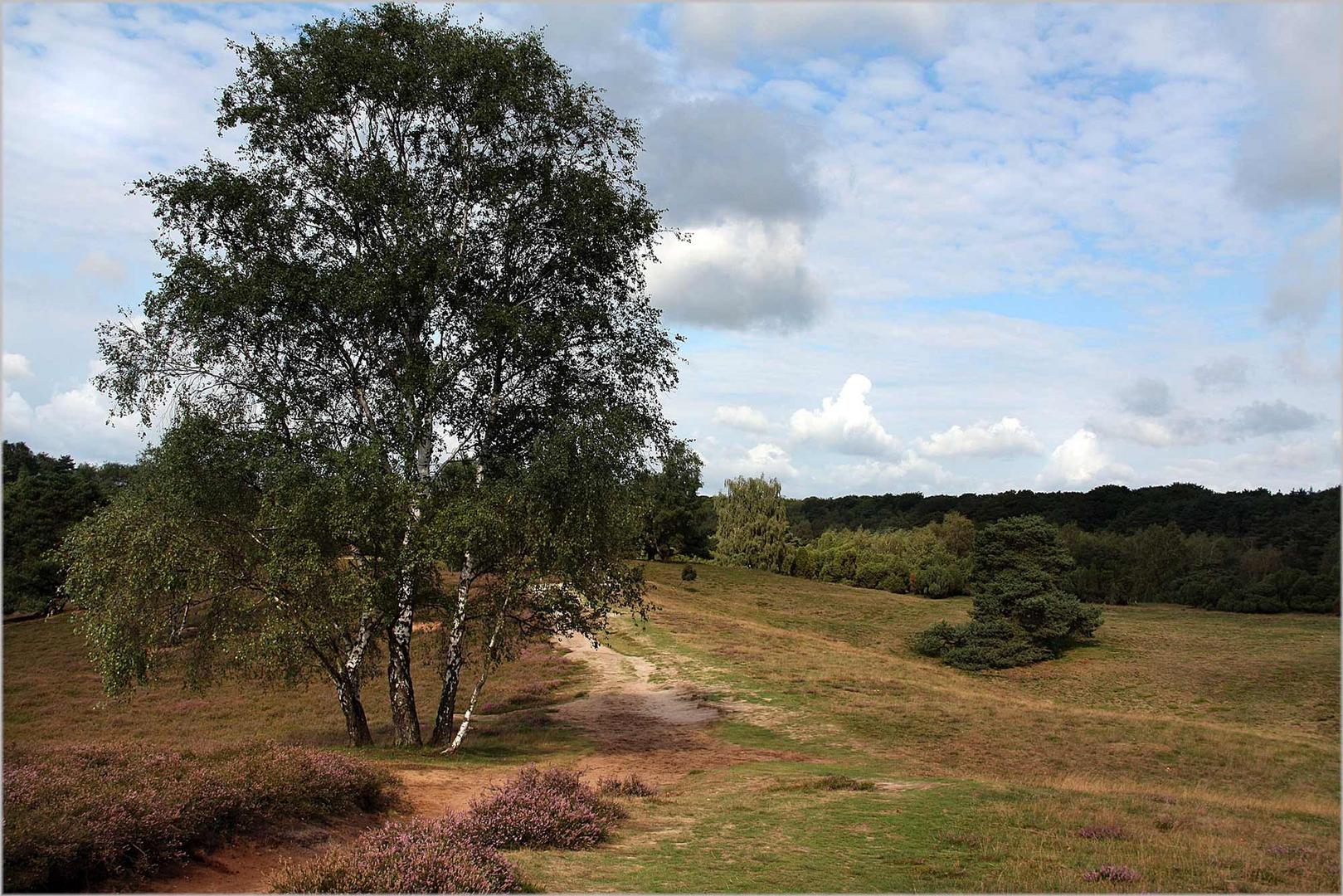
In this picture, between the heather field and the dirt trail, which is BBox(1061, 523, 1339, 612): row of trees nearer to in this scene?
the heather field

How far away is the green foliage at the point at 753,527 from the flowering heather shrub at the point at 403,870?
8352cm

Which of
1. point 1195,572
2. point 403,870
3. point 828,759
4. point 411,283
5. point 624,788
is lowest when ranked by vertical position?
point 828,759

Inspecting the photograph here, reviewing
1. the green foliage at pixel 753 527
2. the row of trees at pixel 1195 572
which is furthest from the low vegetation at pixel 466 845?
the green foliage at pixel 753 527

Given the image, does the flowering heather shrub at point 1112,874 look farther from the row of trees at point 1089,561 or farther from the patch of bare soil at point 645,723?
the row of trees at point 1089,561

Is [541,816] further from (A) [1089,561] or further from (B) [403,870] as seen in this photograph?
(A) [1089,561]

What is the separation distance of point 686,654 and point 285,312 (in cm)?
2539

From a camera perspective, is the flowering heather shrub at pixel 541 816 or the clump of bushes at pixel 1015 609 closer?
the flowering heather shrub at pixel 541 816

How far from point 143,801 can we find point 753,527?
8646cm

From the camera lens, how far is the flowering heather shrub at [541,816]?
1194 centimetres

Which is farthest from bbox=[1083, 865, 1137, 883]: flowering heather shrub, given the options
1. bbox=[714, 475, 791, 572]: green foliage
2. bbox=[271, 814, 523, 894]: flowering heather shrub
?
bbox=[714, 475, 791, 572]: green foliage

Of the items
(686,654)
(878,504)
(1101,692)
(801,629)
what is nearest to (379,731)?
(686,654)

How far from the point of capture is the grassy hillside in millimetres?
10664

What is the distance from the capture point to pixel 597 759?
2086 cm

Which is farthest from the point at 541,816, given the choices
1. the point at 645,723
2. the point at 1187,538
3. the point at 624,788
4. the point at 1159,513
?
the point at 1159,513
